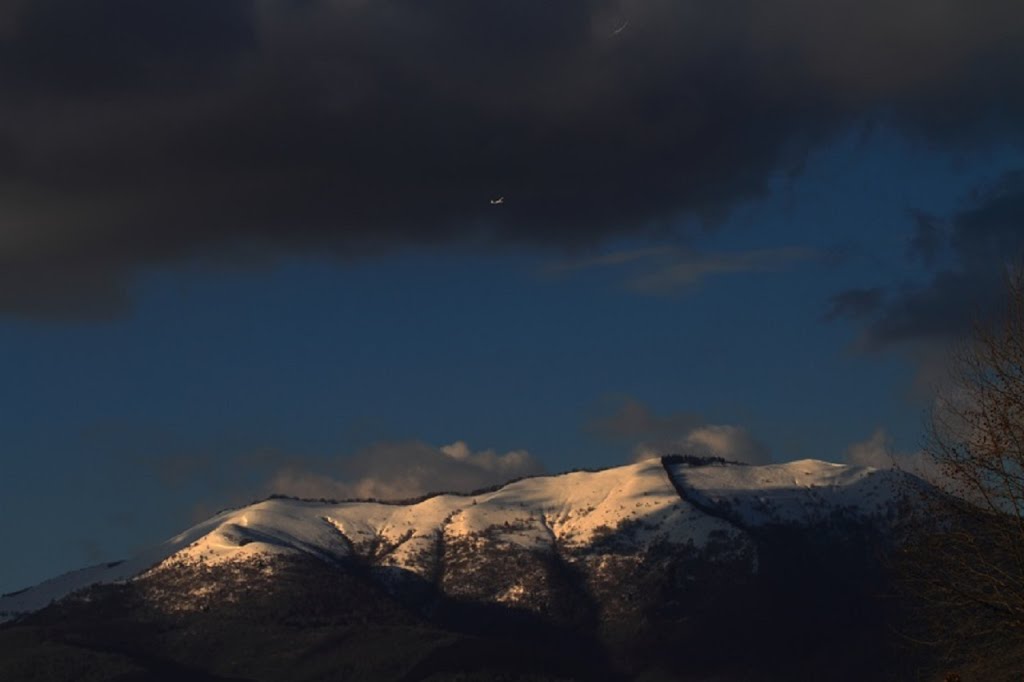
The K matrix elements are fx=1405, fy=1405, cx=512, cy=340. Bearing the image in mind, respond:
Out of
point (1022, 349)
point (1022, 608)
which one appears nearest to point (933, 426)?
point (1022, 349)

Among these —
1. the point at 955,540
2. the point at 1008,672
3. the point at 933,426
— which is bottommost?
the point at 1008,672

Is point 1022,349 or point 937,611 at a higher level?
point 1022,349

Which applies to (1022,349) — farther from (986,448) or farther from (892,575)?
(892,575)

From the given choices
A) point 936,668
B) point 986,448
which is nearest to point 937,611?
point 936,668

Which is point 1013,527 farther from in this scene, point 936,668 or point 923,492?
point 936,668

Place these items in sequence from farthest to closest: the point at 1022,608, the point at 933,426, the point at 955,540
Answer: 1. the point at 933,426
2. the point at 955,540
3. the point at 1022,608

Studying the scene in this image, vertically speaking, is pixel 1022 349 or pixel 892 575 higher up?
pixel 1022 349

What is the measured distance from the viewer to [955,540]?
55125 mm

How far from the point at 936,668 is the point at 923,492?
33.0ft

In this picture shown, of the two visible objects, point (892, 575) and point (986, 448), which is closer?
point (986, 448)

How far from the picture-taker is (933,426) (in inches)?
2336

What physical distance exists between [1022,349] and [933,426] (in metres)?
5.04

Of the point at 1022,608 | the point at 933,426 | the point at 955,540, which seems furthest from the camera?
the point at 933,426

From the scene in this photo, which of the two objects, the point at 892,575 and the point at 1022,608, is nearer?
the point at 1022,608
